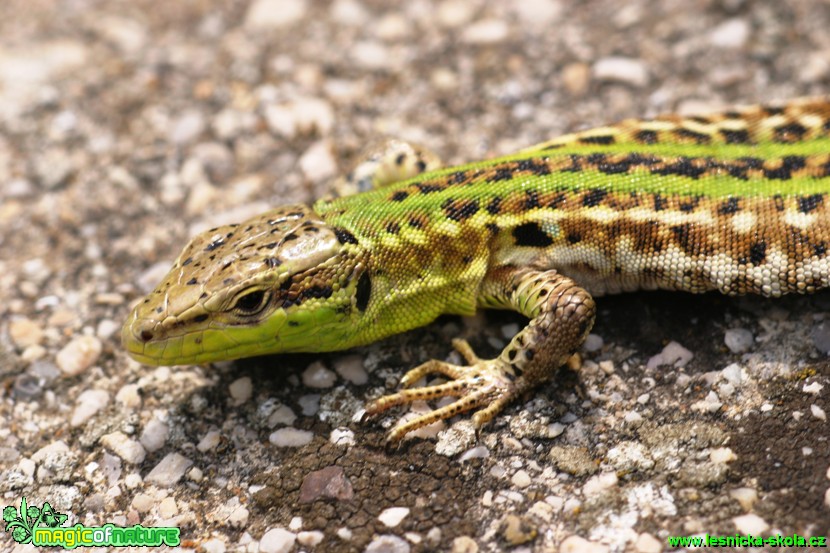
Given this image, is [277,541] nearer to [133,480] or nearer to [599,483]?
[133,480]

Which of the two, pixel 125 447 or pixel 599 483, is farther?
pixel 125 447

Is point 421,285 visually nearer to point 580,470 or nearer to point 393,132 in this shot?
point 580,470

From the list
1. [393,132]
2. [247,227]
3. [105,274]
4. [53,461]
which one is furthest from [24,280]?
[393,132]

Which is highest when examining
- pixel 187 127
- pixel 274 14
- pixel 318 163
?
pixel 274 14

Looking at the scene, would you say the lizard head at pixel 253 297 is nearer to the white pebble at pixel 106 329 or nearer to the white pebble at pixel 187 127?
the white pebble at pixel 106 329

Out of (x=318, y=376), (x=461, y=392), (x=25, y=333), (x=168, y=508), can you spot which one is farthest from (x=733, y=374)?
(x=25, y=333)

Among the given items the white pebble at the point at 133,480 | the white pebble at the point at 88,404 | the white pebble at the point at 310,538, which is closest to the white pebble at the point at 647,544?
the white pebble at the point at 310,538

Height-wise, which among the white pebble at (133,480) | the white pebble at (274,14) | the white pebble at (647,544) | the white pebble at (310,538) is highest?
the white pebble at (274,14)
